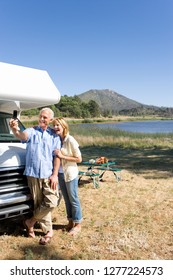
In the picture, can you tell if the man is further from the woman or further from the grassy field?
the grassy field

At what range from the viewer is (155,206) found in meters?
5.82

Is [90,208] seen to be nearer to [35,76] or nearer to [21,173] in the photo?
[21,173]

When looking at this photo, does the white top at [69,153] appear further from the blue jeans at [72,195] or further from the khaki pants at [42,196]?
the khaki pants at [42,196]

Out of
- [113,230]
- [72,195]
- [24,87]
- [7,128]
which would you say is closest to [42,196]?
[72,195]

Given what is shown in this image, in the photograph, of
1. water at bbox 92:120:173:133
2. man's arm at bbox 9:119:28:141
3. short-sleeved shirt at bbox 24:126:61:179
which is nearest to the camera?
man's arm at bbox 9:119:28:141

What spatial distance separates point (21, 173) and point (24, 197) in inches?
14.0

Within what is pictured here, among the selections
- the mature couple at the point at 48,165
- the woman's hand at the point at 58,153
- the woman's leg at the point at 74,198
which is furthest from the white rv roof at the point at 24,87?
the woman's leg at the point at 74,198

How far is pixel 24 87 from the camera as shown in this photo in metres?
4.47

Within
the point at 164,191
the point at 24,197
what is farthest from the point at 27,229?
the point at 164,191

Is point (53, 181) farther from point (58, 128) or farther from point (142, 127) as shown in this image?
point (142, 127)

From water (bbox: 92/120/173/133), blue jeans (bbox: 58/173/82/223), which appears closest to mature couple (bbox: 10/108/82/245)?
blue jeans (bbox: 58/173/82/223)

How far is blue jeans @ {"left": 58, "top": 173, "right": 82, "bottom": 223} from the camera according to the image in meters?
4.20

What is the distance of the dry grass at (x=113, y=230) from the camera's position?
379 cm

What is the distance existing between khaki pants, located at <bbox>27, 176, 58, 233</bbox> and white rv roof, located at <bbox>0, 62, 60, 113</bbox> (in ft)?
4.44
